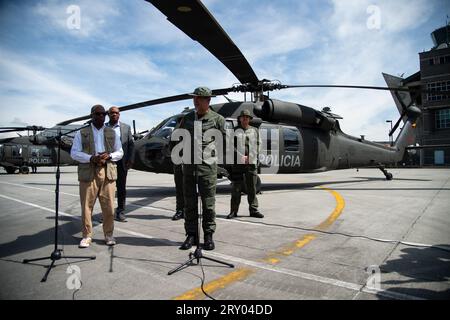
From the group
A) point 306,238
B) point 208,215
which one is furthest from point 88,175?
point 306,238

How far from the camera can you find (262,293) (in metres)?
2.73

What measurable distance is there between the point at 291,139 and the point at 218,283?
805cm

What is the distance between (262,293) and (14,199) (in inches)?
365

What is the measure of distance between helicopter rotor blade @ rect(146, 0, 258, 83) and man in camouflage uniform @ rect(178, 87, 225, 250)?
143 centimetres

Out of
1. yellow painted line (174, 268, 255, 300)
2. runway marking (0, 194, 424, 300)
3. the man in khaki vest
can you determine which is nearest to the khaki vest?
the man in khaki vest

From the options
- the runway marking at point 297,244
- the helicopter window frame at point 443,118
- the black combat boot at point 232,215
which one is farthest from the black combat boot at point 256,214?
the helicopter window frame at point 443,118

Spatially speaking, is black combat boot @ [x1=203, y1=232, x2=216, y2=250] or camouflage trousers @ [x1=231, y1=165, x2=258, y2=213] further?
camouflage trousers @ [x1=231, y1=165, x2=258, y2=213]

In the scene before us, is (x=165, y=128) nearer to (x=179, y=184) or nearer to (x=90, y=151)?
(x=179, y=184)

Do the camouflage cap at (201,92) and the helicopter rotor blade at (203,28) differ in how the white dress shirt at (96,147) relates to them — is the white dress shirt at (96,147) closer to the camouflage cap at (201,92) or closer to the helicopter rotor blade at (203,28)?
the camouflage cap at (201,92)

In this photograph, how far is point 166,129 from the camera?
916 cm

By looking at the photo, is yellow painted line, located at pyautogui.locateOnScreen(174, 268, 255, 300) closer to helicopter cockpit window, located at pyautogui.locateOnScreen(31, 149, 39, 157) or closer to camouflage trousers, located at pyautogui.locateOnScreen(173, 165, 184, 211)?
camouflage trousers, located at pyautogui.locateOnScreen(173, 165, 184, 211)

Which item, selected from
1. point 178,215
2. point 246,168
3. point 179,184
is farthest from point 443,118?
point 178,215

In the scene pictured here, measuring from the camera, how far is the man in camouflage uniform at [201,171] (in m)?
4.15

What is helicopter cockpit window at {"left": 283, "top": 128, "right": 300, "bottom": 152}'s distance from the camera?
33.8ft
